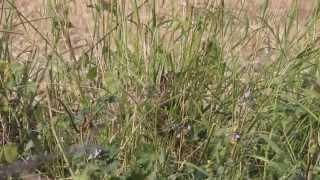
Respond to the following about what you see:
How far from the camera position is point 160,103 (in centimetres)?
247

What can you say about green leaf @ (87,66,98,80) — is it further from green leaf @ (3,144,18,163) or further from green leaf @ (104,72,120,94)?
green leaf @ (3,144,18,163)

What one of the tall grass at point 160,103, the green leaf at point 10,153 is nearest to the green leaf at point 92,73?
the tall grass at point 160,103

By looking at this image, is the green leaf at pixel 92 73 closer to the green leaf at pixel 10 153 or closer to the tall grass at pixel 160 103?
the tall grass at pixel 160 103

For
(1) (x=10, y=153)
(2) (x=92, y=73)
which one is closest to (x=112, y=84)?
(2) (x=92, y=73)

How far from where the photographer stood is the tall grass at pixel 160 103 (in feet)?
7.78

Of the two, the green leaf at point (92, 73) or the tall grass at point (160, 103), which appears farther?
the green leaf at point (92, 73)

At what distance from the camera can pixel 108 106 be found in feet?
8.25

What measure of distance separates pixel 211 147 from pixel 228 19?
0.55 meters

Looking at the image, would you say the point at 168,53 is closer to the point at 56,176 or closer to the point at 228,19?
the point at 228,19

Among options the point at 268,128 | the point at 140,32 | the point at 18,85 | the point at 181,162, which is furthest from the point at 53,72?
the point at 268,128

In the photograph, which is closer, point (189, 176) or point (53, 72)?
point (189, 176)

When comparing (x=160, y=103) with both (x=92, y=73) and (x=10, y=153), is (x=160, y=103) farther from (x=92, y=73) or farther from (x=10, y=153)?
(x=10, y=153)

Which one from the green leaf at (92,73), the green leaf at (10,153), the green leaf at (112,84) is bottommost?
the green leaf at (10,153)

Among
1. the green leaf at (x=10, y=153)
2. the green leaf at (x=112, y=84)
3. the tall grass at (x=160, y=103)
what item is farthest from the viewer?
the green leaf at (x=112, y=84)
